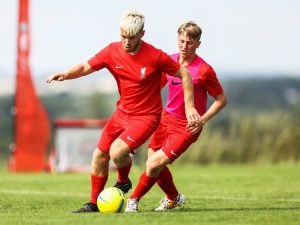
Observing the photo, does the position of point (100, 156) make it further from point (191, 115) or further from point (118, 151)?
point (191, 115)

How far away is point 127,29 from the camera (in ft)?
34.6

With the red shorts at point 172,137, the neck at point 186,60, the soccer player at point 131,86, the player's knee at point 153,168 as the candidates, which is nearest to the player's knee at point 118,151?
the soccer player at point 131,86

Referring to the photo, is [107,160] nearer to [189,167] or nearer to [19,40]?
[189,167]

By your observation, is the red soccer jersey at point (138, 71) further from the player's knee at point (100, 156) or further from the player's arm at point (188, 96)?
the player's knee at point (100, 156)

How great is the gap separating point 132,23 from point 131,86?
72 centimetres

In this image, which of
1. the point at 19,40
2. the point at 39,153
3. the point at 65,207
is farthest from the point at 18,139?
the point at 65,207

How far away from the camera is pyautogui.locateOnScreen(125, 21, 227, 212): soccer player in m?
11.1

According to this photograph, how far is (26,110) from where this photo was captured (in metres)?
27.7

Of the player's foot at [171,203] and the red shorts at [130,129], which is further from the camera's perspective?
the player's foot at [171,203]

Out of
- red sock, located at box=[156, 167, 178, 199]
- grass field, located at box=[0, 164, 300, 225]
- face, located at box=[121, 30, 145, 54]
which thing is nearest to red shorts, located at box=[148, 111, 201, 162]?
red sock, located at box=[156, 167, 178, 199]

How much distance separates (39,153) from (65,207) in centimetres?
1544

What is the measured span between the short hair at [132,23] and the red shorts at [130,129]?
3.11 feet

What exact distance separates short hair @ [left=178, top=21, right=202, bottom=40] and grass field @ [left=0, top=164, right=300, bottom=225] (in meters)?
1.99

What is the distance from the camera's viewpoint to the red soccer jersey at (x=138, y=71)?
35.3 ft
